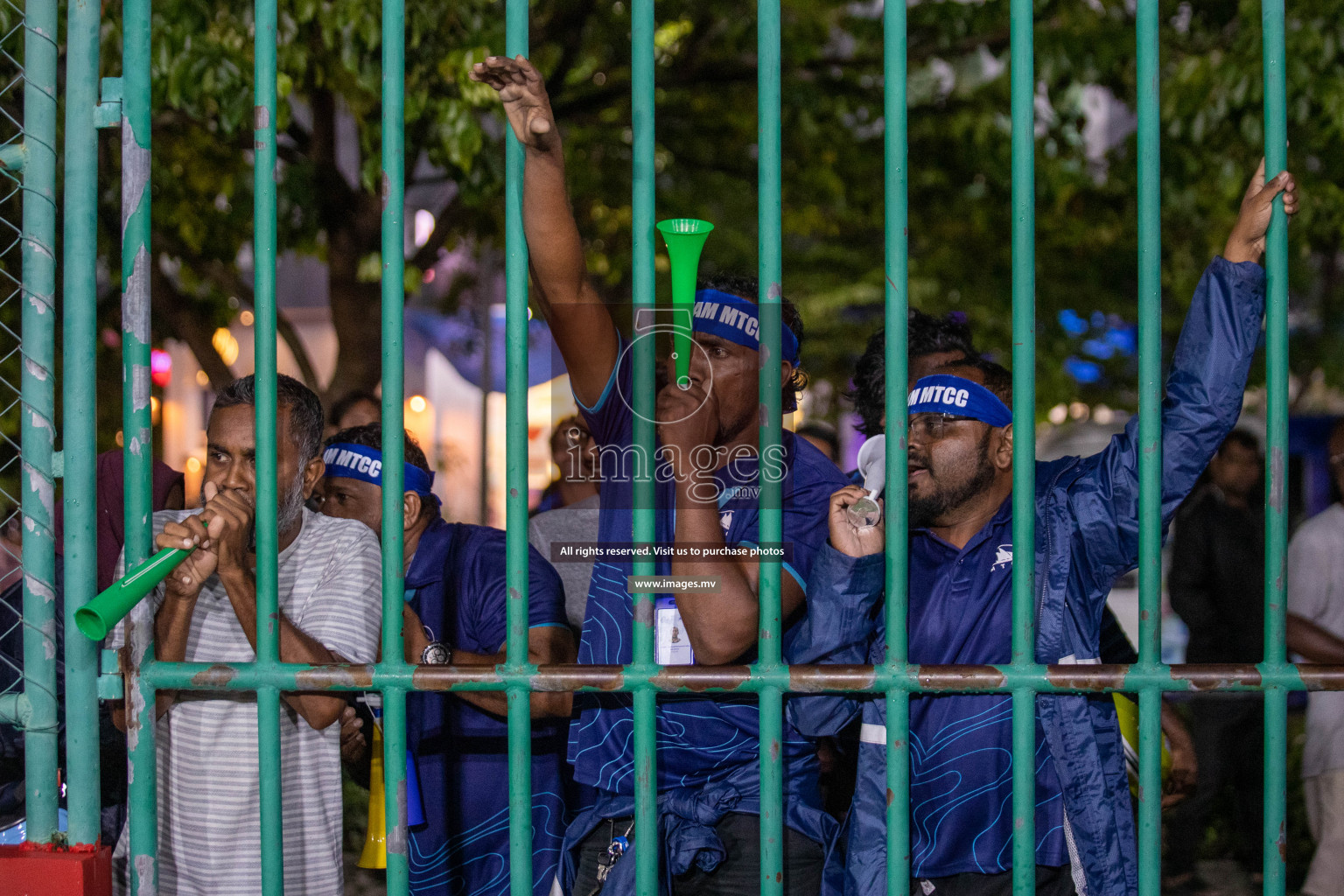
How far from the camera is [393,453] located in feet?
6.12

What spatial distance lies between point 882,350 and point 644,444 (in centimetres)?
146

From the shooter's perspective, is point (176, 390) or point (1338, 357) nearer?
point (1338, 357)

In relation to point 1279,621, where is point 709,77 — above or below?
above

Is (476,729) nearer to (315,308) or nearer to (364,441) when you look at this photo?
(364,441)

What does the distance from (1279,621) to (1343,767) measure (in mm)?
2455

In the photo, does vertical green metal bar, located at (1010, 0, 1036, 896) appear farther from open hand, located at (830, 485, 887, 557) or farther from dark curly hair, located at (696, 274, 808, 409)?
dark curly hair, located at (696, 274, 808, 409)

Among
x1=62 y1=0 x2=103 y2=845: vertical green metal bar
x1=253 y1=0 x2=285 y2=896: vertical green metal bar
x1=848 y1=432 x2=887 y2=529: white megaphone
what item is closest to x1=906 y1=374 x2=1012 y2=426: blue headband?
x1=848 y1=432 x2=887 y2=529: white megaphone

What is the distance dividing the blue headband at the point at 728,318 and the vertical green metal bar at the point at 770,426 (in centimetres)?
45

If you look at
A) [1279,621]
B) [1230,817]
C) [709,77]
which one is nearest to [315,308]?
[709,77]

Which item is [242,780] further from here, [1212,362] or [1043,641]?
[1212,362]

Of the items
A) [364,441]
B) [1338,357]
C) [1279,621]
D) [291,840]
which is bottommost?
[291,840]

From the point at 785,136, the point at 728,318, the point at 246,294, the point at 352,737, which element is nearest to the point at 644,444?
the point at 728,318

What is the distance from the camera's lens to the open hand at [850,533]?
75.7 inches

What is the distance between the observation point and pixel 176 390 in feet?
61.8
